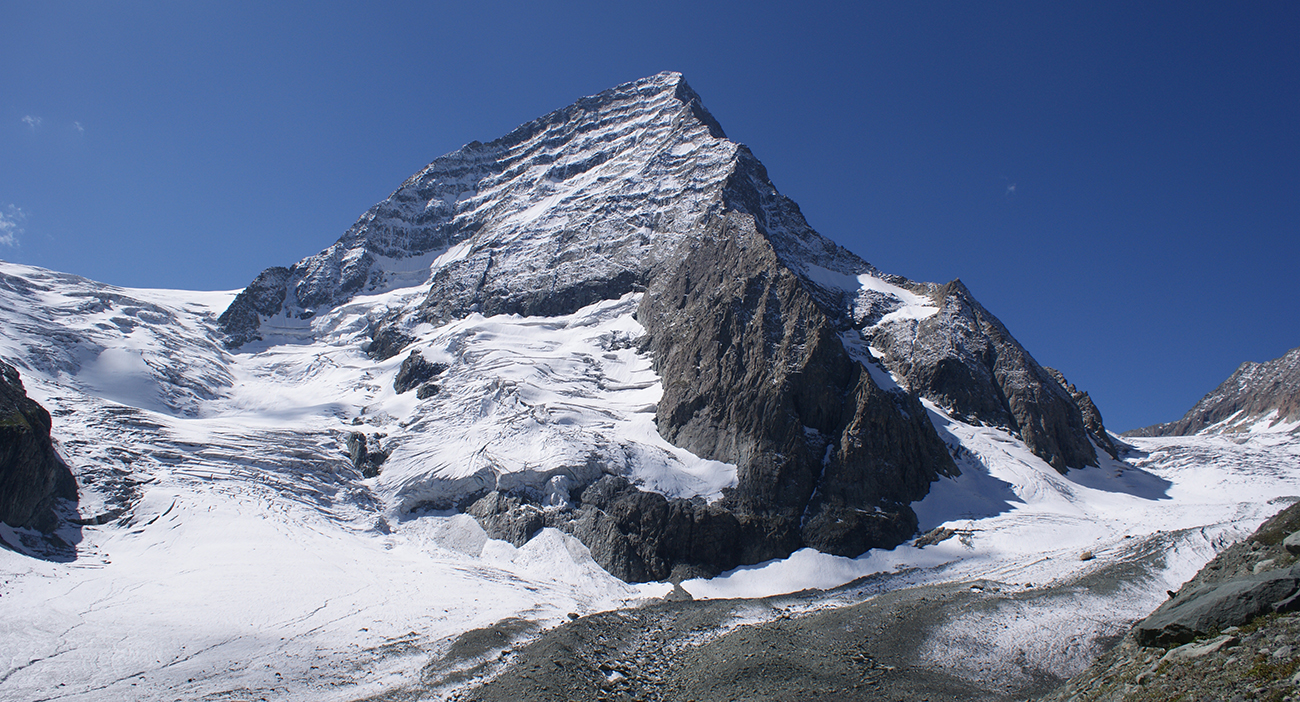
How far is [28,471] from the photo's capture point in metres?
46.7

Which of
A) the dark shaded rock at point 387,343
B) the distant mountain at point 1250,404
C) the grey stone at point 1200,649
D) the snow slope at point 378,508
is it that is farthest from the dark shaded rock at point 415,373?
the distant mountain at point 1250,404

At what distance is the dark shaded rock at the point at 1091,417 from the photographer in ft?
281

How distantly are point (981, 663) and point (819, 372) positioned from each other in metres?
40.2

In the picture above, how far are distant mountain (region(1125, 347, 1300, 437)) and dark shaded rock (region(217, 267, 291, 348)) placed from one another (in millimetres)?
167544

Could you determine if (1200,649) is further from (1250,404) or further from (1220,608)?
(1250,404)

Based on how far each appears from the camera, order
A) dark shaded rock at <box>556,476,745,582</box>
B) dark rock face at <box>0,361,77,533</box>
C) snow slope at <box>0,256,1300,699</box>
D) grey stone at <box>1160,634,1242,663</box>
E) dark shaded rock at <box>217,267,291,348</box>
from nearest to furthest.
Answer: grey stone at <box>1160,634,1242,663</box>
snow slope at <box>0,256,1300,699</box>
dark rock face at <box>0,361,77,533</box>
dark shaded rock at <box>556,476,745,582</box>
dark shaded rock at <box>217,267,291,348</box>

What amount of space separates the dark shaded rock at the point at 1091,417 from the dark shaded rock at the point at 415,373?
87.6m

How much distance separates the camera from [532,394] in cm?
7562

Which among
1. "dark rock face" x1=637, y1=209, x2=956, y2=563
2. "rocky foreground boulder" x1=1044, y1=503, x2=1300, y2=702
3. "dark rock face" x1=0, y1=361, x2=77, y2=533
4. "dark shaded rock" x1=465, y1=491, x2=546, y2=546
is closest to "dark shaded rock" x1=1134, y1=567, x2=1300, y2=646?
"rocky foreground boulder" x1=1044, y1=503, x2=1300, y2=702

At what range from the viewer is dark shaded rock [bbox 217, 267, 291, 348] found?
11350cm

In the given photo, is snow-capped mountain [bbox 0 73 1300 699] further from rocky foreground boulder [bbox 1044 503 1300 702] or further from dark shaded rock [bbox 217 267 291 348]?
rocky foreground boulder [bbox 1044 503 1300 702]

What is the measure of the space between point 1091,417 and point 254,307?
458 ft

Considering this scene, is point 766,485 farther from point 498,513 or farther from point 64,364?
point 64,364

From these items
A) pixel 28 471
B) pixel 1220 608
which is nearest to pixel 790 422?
pixel 1220 608
